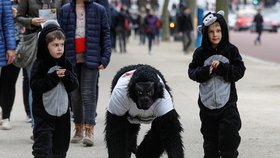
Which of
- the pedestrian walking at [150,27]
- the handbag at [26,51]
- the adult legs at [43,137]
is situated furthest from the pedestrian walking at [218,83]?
the pedestrian walking at [150,27]

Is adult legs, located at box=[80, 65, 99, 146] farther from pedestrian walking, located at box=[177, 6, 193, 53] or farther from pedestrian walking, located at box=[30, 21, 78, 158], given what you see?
pedestrian walking, located at box=[177, 6, 193, 53]

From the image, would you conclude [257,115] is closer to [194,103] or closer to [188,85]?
[194,103]

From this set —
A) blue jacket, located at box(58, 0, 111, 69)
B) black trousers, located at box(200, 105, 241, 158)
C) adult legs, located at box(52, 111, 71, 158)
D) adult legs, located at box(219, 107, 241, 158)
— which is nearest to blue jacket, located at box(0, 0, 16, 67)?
blue jacket, located at box(58, 0, 111, 69)

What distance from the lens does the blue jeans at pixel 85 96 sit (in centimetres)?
870

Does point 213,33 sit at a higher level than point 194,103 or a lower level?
higher

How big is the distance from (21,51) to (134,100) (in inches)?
142

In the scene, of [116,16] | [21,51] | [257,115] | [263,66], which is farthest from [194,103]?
[116,16]

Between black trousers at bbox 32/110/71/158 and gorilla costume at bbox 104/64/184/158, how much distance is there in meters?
0.46

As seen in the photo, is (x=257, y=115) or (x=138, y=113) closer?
(x=138, y=113)

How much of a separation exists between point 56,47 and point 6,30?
2.52 metres

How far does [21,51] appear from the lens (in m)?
9.31

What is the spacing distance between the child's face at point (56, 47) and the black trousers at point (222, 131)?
4.45ft

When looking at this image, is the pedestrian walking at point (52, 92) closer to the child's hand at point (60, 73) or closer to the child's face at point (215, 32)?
the child's hand at point (60, 73)

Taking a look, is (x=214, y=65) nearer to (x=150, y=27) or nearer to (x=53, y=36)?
(x=53, y=36)
